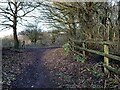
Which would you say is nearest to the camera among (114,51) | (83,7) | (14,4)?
(114,51)

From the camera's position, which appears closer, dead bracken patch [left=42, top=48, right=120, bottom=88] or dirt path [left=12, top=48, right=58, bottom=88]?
dead bracken patch [left=42, top=48, right=120, bottom=88]

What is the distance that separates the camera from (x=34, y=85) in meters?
6.72

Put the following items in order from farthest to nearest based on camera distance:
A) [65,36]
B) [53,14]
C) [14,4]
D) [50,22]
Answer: [14,4] → [65,36] → [50,22] → [53,14]

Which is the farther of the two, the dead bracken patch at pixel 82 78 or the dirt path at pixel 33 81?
the dirt path at pixel 33 81

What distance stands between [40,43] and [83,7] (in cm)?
1990

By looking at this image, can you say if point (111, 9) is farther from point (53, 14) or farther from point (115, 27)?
point (53, 14)

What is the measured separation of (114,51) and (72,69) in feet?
5.62

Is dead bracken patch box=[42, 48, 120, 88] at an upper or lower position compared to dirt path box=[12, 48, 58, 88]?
upper

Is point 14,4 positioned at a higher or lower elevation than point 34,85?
higher

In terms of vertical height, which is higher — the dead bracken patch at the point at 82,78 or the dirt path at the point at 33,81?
the dead bracken patch at the point at 82,78

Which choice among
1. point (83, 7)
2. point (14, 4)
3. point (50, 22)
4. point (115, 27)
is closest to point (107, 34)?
point (115, 27)

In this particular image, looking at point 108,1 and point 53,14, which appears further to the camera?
point 53,14

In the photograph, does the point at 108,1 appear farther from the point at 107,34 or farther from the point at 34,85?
the point at 34,85

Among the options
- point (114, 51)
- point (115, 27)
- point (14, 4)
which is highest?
point (14, 4)
